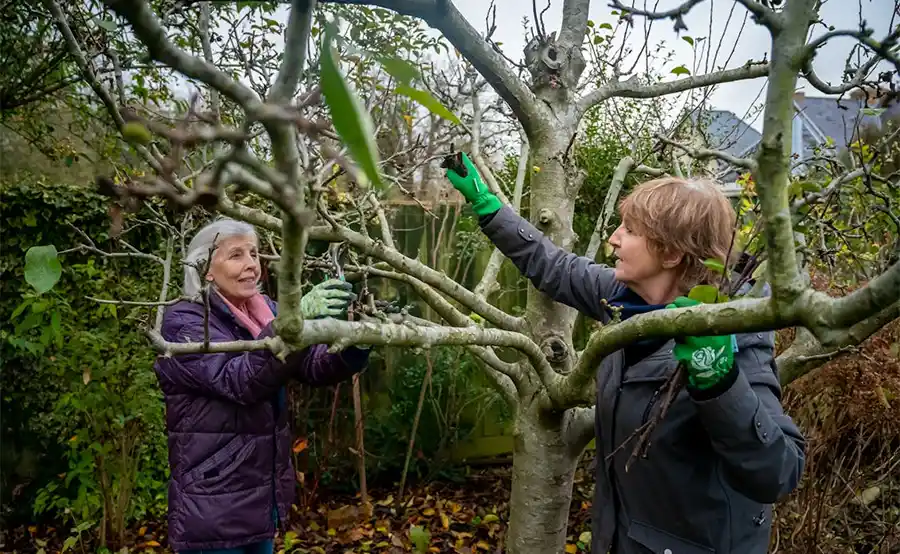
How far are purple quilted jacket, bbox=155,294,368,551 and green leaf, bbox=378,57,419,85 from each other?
66.5 inches

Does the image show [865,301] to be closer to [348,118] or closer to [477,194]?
[348,118]

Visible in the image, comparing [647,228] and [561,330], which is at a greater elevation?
[647,228]

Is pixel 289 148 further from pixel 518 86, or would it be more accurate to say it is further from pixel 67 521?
pixel 67 521

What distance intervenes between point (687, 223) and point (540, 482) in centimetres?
99

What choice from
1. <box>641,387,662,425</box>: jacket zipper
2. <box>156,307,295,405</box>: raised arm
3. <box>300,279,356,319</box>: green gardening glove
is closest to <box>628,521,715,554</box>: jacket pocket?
<box>641,387,662,425</box>: jacket zipper

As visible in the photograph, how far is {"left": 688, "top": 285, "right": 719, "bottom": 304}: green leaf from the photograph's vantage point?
3.26 ft

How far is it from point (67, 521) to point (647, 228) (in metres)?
3.88

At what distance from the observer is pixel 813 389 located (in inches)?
110

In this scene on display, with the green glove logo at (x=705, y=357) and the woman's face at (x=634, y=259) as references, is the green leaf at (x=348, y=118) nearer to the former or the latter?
the green glove logo at (x=705, y=357)

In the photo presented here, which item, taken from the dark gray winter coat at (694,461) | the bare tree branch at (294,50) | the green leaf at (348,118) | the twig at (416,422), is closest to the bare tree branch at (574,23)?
the dark gray winter coat at (694,461)

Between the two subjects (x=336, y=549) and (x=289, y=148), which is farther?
(x=336, y=549)

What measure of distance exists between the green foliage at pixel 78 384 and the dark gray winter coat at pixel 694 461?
269cm

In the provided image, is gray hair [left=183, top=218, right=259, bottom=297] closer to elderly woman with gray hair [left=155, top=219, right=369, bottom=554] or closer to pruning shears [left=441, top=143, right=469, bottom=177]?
elderly woman with gray hair [left=155, top=219, right=369, bottom=554]

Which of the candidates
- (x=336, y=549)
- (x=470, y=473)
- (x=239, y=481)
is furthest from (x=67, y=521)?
(x=470, y=473)
